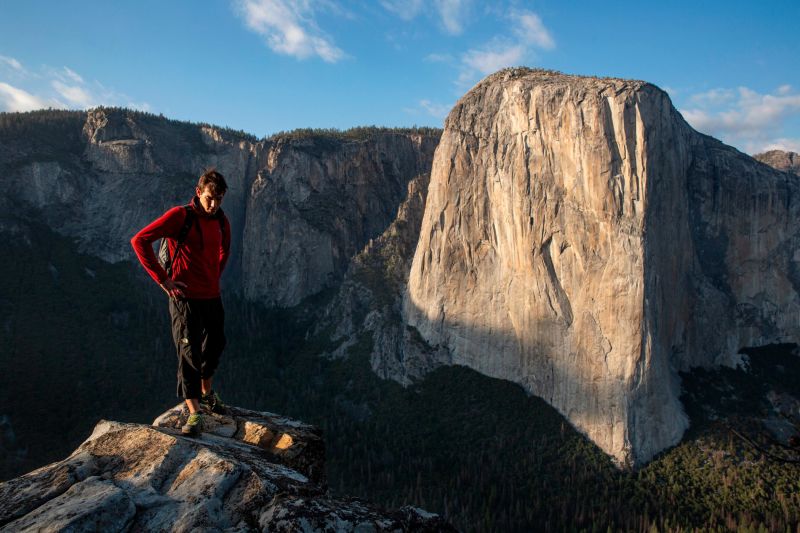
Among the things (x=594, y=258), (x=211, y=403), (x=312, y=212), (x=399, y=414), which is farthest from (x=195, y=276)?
(x=312, y=212)

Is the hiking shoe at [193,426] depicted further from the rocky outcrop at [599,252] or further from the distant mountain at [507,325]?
the rocky outcrop at [599,252]

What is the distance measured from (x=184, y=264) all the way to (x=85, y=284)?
8835 cm

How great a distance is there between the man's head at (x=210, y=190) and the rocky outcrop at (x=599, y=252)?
181 feet

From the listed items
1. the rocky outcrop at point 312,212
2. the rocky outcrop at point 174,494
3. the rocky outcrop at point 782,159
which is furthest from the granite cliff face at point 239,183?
the rocky outcrop at point 174,494

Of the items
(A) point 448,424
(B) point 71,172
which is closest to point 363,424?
(A) point 448,424

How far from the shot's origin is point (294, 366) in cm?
8750

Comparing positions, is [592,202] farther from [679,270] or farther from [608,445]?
[608,445]

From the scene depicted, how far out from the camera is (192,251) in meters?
8.45

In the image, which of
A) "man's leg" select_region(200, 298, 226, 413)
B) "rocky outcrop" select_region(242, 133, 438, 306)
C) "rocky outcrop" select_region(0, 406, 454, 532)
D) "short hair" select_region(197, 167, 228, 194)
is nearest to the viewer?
"rocky outcrop" select_region(0, 406, 454, 532)

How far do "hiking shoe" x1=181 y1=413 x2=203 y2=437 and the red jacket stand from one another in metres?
1.93

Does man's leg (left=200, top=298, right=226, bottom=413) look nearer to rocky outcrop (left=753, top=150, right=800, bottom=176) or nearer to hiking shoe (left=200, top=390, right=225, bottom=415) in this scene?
hiking shoe (left=200, top=390, right=225, bottom=415)

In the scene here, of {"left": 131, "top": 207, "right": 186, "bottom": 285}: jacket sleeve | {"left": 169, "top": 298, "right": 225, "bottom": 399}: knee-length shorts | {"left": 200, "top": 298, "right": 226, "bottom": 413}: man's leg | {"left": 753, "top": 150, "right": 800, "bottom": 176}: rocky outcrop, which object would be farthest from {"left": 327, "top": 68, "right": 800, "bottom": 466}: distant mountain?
{"left": 131, "top": 207, "right": 186, "bottom": 285}: jacket sleeve

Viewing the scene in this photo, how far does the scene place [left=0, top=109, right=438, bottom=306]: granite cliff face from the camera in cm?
9512

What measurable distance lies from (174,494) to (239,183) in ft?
386
